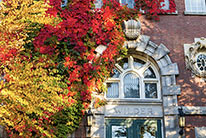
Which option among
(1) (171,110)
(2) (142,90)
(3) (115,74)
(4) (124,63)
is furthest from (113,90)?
(1) (171,110)

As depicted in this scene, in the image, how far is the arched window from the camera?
1270cm

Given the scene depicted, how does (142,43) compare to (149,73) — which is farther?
(149,73)

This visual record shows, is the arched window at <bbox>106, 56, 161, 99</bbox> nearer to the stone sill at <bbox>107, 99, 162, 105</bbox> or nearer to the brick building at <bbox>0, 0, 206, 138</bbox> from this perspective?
the brick building at <bbox>0, 0, 206, 138</bbox>

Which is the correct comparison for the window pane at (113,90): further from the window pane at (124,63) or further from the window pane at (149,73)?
the window pane at (149,73)

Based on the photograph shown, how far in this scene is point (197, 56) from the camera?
13.1m

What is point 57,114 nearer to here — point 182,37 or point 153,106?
point 153,106

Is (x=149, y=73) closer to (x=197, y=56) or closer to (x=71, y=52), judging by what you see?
(x=197, y=56)

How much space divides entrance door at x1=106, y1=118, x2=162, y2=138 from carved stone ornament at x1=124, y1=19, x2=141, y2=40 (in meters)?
3.47

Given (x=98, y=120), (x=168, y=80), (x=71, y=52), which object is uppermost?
(x=71, y=52)

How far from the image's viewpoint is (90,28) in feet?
41.8

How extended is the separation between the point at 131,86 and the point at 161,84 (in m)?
1.25

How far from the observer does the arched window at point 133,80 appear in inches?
500

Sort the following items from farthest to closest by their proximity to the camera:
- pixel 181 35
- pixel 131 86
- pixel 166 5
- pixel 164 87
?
pixel 166 5, pixel 181 35, pixel 131 86, pixel 164 87

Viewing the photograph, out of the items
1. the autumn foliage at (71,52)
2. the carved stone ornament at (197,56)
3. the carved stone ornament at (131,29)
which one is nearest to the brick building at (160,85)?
the carved stone ornament at (197,56)
